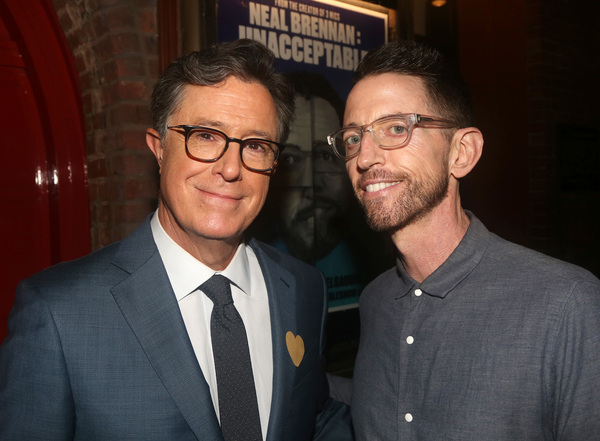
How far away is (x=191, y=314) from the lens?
158cm

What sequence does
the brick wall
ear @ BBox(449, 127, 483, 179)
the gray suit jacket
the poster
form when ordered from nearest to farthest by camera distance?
the gray suit jacket < ear @ BBox(449, 127, 483, 179) < the brick wall < the poster

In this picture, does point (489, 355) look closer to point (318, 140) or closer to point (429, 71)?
point (429, 71)

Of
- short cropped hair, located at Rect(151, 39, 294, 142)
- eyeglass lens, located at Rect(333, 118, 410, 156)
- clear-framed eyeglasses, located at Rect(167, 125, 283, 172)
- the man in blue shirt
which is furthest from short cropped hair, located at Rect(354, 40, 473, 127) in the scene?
clear-framed eyeglasses, located at Rect(167, 125, 283, 172)

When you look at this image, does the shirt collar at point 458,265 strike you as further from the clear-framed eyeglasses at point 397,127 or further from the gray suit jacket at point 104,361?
the gray suit jacket at point 104,361

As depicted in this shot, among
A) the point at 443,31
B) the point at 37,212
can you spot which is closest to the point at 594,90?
the point at 443,31

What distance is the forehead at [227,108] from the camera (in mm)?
1605

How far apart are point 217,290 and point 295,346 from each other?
0.39m

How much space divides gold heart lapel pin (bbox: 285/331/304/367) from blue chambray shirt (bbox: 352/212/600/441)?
0.86 feet

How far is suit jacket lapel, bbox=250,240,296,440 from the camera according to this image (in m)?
1.58

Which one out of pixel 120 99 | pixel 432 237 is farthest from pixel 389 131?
pixel 120 99

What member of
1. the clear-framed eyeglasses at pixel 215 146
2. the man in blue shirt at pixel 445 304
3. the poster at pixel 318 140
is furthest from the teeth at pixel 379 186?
the poster at pixel 318 140

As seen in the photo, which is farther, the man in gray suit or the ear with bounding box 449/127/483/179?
the ear with bounding box 449/127/483/179

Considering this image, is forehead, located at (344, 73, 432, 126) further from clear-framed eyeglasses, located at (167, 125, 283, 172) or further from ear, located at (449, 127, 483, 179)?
clear-framed eyeglasses, located at (167, 125, 283, 172)

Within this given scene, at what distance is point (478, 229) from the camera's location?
1.61m
